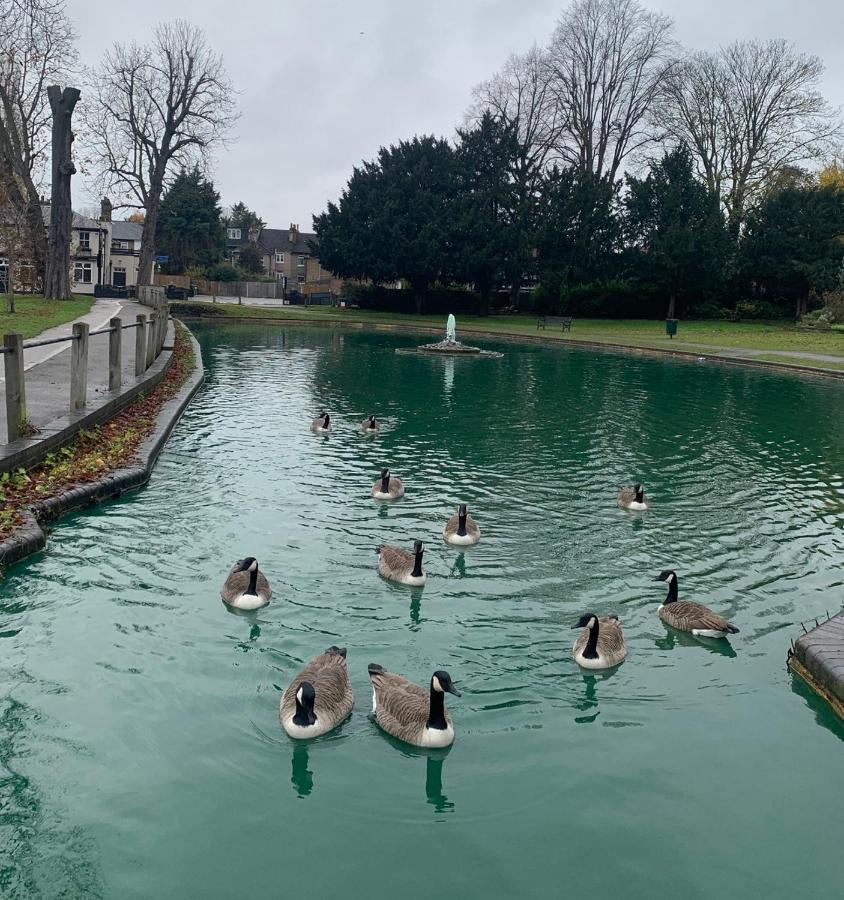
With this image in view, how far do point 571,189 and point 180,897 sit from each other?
57641 mm

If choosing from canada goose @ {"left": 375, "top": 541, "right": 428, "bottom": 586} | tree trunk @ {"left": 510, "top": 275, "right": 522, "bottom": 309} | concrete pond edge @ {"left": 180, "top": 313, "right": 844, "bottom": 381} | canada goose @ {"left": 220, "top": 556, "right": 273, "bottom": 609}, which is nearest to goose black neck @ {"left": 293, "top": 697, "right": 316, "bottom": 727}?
canada goose @ {"left": 220, "top": 556, "right": 273, "bottom": 609}

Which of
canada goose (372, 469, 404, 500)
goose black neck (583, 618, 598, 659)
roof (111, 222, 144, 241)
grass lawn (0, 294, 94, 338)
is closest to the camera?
goose black neck (583, 618, 598, 659)

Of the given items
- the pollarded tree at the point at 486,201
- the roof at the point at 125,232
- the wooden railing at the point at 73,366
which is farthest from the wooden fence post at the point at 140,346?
the roof at the point at 125,232

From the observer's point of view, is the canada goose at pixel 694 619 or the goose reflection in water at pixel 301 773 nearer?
the goose reflection in water at pixel 301 773

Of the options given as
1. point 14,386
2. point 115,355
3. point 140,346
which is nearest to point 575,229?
point 140,346

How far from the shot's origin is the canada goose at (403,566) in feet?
29.6

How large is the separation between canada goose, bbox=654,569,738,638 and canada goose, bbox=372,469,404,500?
16.1 ft

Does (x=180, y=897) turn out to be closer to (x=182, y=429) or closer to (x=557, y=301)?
(x=182, y=429)

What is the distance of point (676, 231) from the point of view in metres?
54.7

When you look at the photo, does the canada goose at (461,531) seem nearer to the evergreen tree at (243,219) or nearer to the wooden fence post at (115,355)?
the wooden fence post at (115,355)

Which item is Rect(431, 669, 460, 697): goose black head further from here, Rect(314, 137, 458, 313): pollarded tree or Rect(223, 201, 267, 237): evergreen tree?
Rect(223, 201, 267, 237): evergreen tree

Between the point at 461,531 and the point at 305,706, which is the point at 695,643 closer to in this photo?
the point at 461,531

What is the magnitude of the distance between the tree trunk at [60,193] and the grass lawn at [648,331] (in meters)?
12.8

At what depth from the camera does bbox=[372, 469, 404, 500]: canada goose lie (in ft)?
40.7
